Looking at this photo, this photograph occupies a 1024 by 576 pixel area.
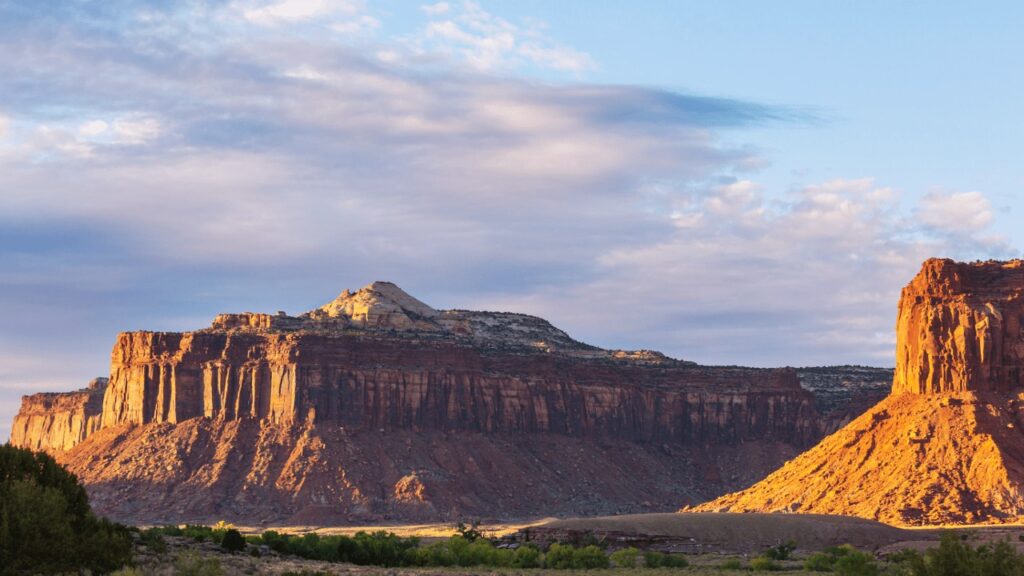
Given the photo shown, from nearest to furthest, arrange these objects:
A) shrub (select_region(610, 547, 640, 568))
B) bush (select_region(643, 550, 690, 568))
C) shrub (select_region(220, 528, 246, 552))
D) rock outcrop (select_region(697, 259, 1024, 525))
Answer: shrub (select_region(220, 528, 246, 552))
shrub (select_region(610, 547, 640, 568))
bush (select_region(643, 550, 690, 568))
rock outcrop (select_region(697, 259, 1024, 525))

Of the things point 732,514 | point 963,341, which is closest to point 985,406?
point 963,341

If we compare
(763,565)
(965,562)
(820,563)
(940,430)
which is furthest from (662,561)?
(940,430)

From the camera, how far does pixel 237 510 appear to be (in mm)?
164250

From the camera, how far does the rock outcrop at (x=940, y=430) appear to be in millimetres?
127163

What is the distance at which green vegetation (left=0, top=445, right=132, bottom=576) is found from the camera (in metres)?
57.0

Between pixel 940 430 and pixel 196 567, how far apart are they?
85.3 metres

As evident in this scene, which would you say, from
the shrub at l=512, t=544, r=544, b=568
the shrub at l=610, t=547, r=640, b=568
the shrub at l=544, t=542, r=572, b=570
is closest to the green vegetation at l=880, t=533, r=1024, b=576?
the shrub at l=544, t=542, r=572, b=570

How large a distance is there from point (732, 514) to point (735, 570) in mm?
27613

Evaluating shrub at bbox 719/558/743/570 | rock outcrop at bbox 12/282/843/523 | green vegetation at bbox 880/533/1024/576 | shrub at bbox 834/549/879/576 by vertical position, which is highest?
rock outcrop at bbox 12/282/843/523

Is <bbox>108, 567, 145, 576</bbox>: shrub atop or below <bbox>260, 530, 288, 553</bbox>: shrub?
below

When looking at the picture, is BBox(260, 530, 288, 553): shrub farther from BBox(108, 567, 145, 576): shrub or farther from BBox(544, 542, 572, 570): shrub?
BBox(108, 567, 145, 576): shrub

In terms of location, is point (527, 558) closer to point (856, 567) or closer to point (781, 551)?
point (856, 567)

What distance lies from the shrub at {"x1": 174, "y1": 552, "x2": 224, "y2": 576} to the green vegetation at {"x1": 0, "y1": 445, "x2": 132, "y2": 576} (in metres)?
1.92

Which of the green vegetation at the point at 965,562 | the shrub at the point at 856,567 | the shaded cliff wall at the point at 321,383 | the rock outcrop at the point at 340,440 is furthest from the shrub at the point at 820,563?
the shaded cliff wall at the point at 321,383
